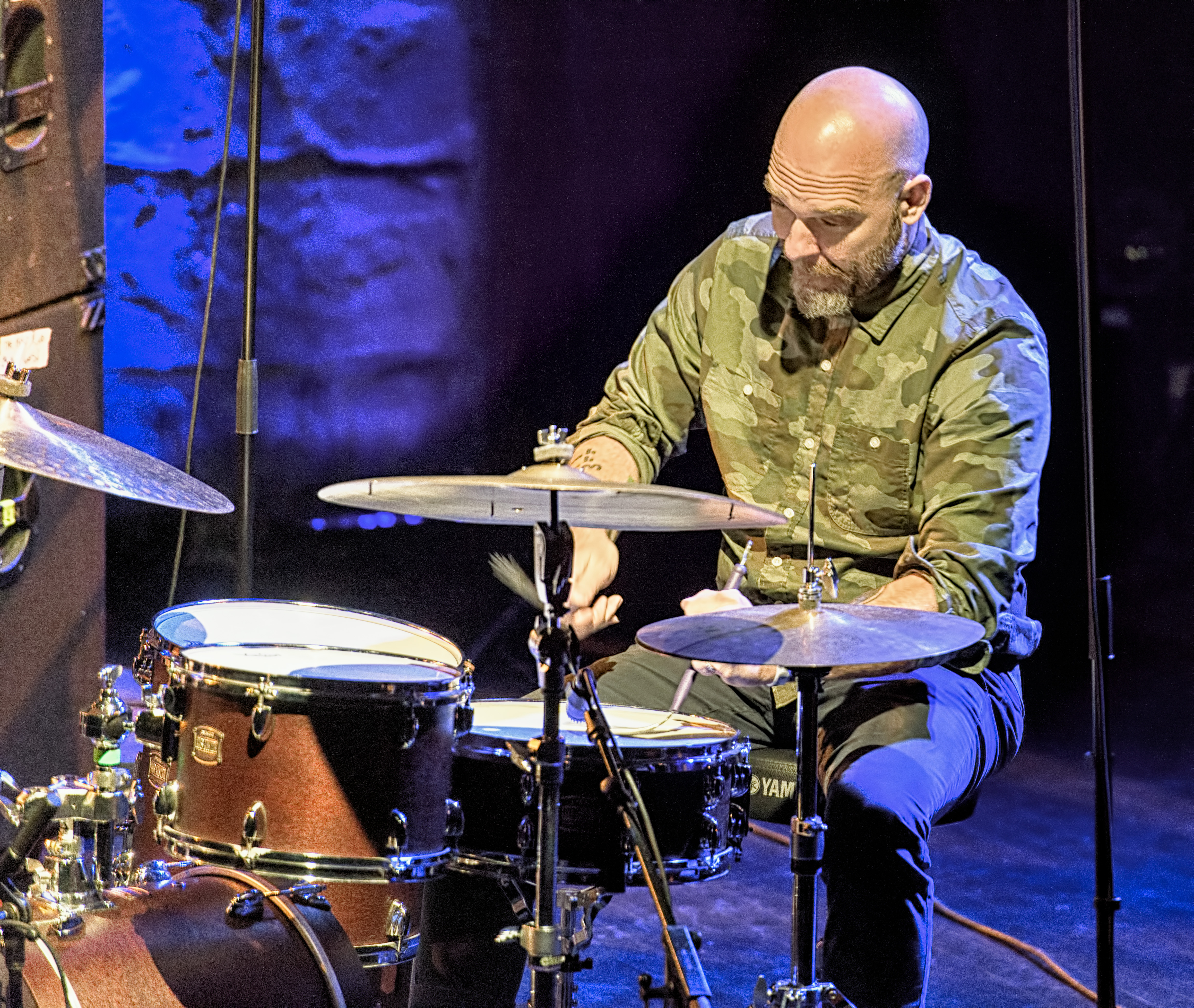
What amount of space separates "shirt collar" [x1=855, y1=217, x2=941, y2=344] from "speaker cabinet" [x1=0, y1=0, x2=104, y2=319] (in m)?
1.63

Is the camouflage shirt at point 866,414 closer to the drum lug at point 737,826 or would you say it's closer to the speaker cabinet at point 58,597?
the drum lug at point 737,826

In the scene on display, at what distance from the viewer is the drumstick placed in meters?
2.14

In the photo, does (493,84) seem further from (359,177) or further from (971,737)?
(971,737)

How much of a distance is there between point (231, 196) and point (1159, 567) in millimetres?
2805

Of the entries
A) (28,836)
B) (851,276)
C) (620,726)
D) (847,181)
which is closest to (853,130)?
(847,181)

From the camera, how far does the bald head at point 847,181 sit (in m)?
2.23

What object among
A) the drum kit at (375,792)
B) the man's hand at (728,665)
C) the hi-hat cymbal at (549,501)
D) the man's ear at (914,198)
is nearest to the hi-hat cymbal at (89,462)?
the drum kit at (375,792)

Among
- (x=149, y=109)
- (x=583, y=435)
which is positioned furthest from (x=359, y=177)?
(x=583, y=435)

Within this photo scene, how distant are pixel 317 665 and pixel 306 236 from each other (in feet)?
7.64

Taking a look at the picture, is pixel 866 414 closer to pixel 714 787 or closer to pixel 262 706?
pixel 714 787

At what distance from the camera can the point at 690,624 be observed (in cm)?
168

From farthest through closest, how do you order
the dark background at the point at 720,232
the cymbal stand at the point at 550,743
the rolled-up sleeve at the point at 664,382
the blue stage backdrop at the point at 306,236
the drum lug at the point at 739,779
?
the blue stage backdrop at the point at 306,236, the dark background at the point at 720,232, the rolled-up sleeve at the point at 664,382, the drum lug at the point at 739,779, the cymbal stand at the point at 550,743

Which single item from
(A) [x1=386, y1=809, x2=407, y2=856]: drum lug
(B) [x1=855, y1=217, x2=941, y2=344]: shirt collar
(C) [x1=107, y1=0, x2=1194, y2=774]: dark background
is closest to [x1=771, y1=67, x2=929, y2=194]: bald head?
(B) [x1=855, y1=217, x2=941, y2=344]: shirt collar

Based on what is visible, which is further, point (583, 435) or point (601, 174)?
point (601, 174)
